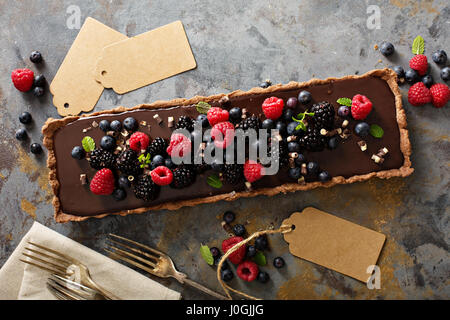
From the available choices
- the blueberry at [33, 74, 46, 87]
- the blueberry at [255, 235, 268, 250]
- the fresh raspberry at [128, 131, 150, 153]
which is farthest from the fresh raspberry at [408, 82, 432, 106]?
the blueberry at [33, 74, 46, 87]

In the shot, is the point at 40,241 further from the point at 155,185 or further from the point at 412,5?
the point at 412,5

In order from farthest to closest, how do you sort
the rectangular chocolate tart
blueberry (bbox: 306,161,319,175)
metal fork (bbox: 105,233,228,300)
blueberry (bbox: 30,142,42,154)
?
1. blueberry (bbox: 30,142,42,154)
2. metal fork (bbox: 105,233,228,300)
3. the rectangular chocolate tart
4. blueberry (bbox: 306,161,319,175)

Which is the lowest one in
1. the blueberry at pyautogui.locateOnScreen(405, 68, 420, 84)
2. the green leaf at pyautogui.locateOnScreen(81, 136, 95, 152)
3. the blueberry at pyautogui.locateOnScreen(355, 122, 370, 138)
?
the blueberry at pyautogui.locateOnScreen(355, 122, 370, 138)

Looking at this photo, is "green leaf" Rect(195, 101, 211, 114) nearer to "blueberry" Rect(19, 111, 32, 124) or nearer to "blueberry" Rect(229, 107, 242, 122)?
"blueberry" Rect(229, 107, 242, 122)

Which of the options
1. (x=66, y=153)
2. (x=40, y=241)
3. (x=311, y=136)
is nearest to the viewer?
(x=311, y=136)

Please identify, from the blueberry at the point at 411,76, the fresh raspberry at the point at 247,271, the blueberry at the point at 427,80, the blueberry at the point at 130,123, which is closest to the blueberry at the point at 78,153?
the blueberry at the point at 130,123

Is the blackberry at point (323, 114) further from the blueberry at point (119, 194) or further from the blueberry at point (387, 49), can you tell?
the blueberry at point (119, 194)

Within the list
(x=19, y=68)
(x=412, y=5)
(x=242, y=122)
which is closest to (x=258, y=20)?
(x=242, y=122)
